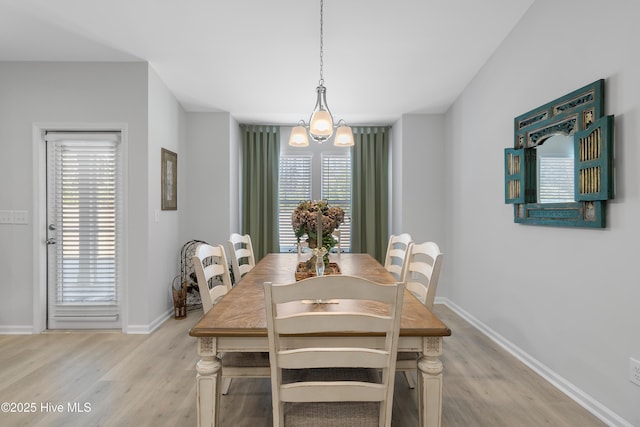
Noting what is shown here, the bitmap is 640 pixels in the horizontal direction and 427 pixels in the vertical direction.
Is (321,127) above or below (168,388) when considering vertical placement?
above

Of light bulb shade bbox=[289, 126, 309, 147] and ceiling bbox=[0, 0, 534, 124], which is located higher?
ceiling bbox=[0, 0, 534, 124]

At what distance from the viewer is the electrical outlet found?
5.87 ft

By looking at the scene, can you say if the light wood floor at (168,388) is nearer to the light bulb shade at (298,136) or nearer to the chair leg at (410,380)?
the chair leg at (410,380)

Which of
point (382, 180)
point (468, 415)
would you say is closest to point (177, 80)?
point (382, 180)

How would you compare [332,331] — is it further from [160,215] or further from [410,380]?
[160,215]

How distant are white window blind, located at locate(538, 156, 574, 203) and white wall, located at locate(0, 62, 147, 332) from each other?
341 centimetres

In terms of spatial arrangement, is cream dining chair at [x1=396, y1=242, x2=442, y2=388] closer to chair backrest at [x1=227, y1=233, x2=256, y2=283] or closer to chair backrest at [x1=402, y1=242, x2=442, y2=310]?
chair backrest at [x1=402, y1=242, x2=442, y2=310]

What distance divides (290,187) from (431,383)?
424 centimetres

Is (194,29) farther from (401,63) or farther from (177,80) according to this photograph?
(401,63)

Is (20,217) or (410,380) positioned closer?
(410,380)

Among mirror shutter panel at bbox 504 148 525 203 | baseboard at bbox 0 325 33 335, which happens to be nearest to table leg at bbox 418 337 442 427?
mirror shutter panel at bbox 504 148 525 203

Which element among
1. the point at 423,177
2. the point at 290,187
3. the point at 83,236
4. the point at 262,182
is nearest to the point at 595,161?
the point at 423,177

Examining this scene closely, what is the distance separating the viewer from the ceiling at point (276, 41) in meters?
2.61

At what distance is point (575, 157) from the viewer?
2227mm
